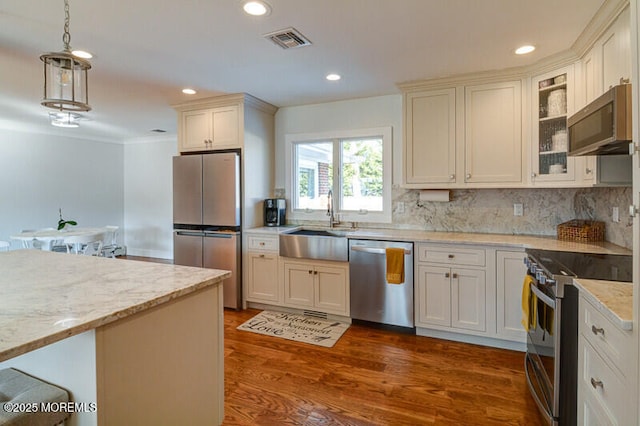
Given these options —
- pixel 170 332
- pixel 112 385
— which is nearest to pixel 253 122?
pixel 170 332

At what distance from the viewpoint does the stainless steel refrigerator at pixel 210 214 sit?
12.2 ft

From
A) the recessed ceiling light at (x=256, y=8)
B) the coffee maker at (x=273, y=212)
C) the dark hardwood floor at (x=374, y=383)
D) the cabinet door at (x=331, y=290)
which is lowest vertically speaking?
the dark hardwood floor at (x=374, y=383)

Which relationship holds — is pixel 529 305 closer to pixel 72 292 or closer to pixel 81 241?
pixel 72 292

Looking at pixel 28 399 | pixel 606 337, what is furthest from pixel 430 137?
pixel 28 399

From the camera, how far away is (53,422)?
3.40ft

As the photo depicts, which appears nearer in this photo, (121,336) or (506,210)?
(121,336)

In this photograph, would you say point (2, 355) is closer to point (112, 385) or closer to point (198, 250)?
point (112, 385)

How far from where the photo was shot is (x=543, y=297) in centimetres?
184

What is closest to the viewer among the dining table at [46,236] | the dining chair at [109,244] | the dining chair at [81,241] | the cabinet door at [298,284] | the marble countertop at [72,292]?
the marble countertop at [72,292]

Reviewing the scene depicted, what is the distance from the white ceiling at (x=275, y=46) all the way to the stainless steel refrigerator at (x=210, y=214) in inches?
32.6

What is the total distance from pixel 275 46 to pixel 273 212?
205 cm

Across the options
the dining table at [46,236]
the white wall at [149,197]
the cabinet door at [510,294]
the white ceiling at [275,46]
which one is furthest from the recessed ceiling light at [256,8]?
the white wall at [149,197]

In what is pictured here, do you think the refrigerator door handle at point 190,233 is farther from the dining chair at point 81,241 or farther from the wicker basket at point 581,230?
the wicker basket at point 581,230

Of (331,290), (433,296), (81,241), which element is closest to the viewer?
(433,296)
